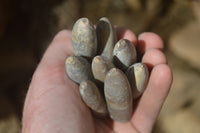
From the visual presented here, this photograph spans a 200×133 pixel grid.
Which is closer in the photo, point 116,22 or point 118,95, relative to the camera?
point 118,95

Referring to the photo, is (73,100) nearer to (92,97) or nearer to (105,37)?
(92,97)

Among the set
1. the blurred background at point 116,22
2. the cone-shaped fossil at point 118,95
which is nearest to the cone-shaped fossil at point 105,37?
the cone-shaped fossil at point 118,95

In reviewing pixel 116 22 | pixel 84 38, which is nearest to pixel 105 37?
pixel 84 38

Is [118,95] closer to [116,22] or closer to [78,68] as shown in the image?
[78,68]

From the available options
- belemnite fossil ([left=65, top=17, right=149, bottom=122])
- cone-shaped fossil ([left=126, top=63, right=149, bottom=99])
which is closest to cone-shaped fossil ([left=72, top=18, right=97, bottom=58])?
belemnite fossil ([left=65, top=17, right=149, bottom=122])

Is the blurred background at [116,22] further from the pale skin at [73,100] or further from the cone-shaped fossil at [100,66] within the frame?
the cone-shaped fossil at [100,66]

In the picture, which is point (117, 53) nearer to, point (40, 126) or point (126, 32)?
point (126, 32)

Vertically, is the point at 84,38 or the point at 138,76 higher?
the point at 84,38
